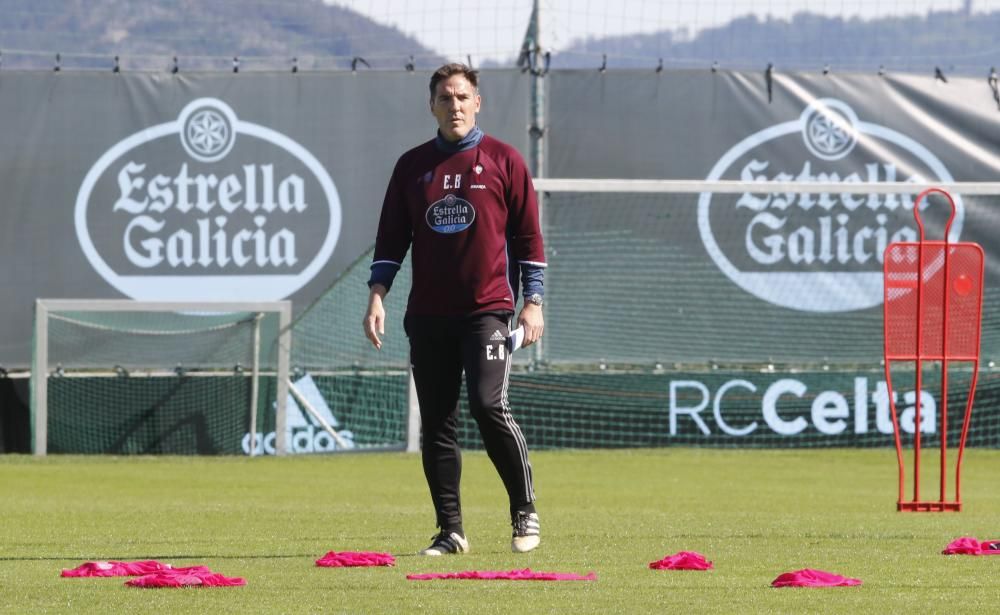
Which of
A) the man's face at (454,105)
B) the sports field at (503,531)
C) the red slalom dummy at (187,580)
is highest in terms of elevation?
the man's face at (454,105)

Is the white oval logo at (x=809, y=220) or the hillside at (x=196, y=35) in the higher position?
the hillside at (x=196, y=35)

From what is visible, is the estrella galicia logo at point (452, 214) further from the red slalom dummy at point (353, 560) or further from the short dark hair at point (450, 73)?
the red slalom dummy at point (353, 560)

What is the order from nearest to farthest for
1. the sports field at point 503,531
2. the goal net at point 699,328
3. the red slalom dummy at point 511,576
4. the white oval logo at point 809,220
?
1. the sports field at point 503,531
2. the red slalom dummy at point 511,576
3. the goal net at point 699,328
4. the white oval logo at point 809,220

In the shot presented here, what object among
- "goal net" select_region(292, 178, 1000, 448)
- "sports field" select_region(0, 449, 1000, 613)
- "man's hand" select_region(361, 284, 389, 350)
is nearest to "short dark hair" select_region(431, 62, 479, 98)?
"man's hand" select_region(361, 284, 389, 350)

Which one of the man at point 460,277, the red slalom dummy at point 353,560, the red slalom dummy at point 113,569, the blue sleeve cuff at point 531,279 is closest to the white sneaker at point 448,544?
the man at point 460,277

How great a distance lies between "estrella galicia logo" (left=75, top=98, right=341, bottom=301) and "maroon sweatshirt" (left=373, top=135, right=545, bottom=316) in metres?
9.40

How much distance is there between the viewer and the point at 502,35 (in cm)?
1564

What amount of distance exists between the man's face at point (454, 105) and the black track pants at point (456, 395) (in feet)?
2.26

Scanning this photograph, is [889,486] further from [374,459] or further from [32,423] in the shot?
[32,423]

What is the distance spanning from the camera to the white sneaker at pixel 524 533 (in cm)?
620

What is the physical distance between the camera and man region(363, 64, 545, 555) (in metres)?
6.07

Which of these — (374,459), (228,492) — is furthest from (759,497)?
(374,459)

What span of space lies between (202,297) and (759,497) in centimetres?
663

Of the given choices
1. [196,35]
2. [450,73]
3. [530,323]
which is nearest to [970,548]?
[530,323]
